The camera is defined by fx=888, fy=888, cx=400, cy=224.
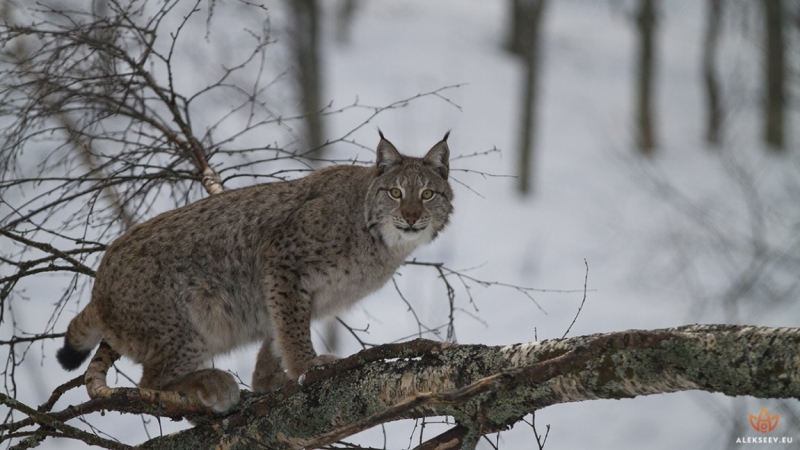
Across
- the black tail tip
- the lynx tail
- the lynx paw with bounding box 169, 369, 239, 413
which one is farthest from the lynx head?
the black tail tip

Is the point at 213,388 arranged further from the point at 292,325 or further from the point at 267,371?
the point at 267,371

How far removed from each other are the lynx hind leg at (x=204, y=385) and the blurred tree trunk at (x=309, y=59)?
36.4 feet

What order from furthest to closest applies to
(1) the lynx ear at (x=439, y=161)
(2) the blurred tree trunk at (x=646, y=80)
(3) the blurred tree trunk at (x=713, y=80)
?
1. (3) the blurred tree trunk at (x=713, y=80)
2. (2) the blurred tree trunk at (x=646, y=80)
3. (1) the lynx ear at (x=439, y=161)

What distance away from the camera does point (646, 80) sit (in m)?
22.8

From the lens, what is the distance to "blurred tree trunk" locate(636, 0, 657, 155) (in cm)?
2261

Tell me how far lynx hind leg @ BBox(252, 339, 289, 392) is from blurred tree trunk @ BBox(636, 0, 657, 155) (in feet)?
61.1

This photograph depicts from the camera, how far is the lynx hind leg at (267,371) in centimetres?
533

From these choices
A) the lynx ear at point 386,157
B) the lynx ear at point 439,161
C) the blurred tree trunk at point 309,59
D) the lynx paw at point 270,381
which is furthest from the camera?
the blurred tree trunk at point 309,59

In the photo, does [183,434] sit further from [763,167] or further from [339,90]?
[763,167]

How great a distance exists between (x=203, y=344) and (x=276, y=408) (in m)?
1.23

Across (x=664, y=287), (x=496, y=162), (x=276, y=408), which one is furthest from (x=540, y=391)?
(x=496, y=162)

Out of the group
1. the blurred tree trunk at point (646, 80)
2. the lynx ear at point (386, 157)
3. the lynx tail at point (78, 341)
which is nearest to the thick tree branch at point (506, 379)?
the lynx tail at point (78, 341)

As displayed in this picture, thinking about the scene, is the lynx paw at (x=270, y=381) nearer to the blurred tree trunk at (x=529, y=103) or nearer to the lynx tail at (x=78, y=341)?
the lynx tail at (x=78, y=341)

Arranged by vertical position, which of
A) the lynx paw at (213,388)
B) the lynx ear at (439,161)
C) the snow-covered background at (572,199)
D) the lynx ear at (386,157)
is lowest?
the lynx paw at (213,388)
